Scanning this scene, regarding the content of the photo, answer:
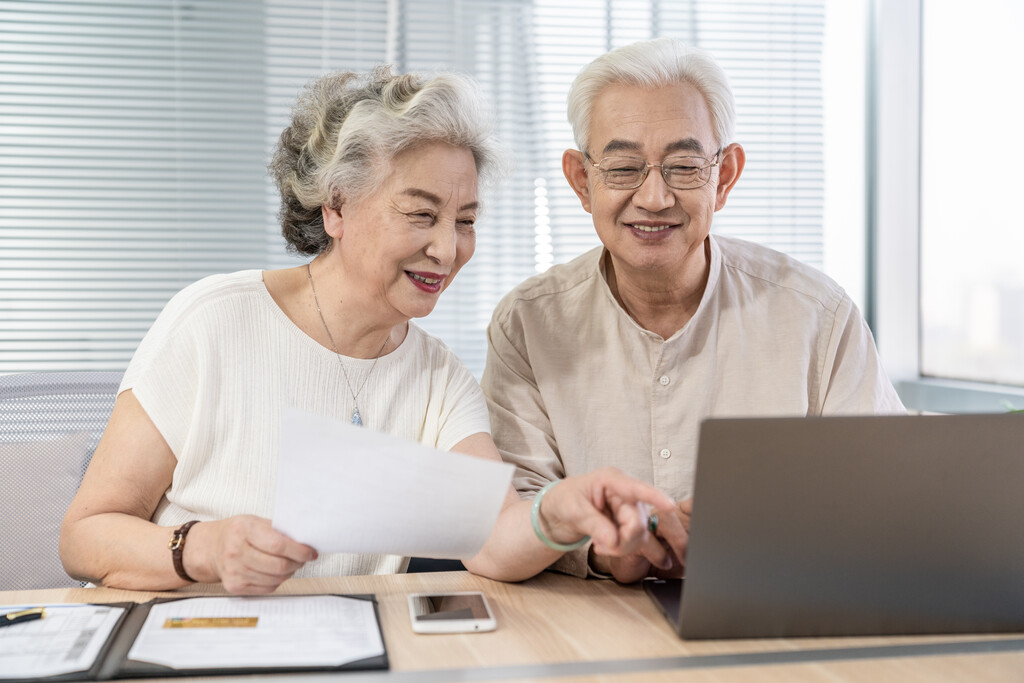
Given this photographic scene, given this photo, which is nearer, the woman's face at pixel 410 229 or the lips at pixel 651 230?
the woman's face at pixel 410 229

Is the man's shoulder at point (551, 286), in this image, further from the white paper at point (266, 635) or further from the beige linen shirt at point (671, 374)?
the white paper at point (266, 635)

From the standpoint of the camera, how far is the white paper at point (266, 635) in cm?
89

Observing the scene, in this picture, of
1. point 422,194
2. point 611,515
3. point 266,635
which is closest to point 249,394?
point 422,194

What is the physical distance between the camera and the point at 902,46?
3277 mm

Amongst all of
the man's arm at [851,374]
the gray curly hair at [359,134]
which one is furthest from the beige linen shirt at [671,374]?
the gray curly hair at [359,134]

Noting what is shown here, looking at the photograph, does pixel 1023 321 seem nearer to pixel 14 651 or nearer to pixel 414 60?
pixel 414 60

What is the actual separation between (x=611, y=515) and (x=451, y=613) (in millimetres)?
221

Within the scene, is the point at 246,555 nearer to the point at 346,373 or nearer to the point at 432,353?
the point at 346,373

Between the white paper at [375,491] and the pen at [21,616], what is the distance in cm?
29

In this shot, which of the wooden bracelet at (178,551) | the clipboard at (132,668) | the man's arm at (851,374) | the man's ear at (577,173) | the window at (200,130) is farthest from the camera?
the window at (200,130)

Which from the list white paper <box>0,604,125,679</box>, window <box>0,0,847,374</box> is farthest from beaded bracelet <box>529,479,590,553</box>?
window <box>0,0,847,374</box>

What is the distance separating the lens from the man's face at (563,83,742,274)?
158cm

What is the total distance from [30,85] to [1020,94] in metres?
3.12

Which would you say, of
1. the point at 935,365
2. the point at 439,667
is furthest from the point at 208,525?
the point at 935,365
